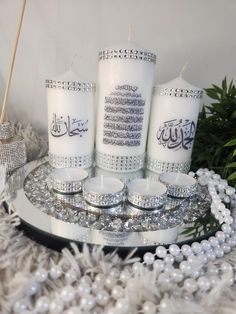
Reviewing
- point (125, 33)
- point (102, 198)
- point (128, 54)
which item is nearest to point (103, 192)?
point (102, 198)

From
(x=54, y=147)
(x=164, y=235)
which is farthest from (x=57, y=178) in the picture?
(x=164, y=235)

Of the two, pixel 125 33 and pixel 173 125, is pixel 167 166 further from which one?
pixel 125 33

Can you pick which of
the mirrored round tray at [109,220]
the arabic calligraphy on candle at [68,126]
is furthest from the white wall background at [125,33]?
the mirrored round tray at [109,220]

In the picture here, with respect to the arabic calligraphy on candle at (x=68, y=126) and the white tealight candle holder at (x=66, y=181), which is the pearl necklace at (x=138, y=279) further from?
the arabic calligraphy on candle at (x=68, y=126)

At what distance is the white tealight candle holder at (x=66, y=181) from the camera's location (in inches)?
17.2

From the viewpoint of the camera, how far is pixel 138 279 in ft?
0.95

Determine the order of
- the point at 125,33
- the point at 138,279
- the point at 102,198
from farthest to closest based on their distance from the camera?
the point at 125,33 → the point at 102,198 → the point at 138,279

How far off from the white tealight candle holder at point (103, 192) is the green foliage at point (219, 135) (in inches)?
8.5

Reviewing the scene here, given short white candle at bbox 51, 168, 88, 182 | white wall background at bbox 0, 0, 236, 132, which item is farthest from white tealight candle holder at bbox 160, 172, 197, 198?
white wall background at bbox 0, 0, 236, 132

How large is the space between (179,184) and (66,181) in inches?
7.4

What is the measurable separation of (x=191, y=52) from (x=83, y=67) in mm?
259

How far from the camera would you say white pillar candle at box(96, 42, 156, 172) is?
1.48ft

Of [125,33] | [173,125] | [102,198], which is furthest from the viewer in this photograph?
[125,33]

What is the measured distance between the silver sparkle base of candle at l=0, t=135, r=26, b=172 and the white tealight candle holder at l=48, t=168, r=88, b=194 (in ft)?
0.40
